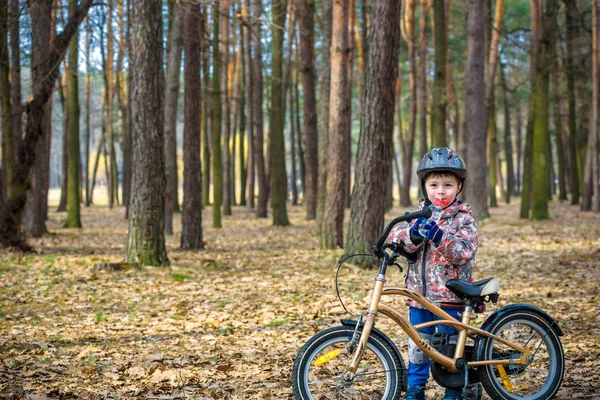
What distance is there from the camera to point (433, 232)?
12.9 feet

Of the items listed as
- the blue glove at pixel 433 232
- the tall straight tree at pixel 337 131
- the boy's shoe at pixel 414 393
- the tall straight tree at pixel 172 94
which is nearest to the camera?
the blue glove at pixel 433 232

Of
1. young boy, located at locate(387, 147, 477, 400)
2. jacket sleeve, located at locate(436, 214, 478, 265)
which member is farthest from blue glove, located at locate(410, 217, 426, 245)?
jacket sleeve, located at locate(436, 214, 478, 265)

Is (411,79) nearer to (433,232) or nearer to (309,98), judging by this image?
(309,98)

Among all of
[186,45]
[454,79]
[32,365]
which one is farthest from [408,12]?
[32,365]

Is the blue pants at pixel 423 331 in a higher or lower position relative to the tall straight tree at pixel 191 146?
lower

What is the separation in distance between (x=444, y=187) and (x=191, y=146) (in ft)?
35.6

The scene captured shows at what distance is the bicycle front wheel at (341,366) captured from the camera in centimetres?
384

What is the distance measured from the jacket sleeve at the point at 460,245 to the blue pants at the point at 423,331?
361 millimetres

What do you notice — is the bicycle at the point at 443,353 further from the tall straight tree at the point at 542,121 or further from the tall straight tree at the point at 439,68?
the tall straight tree at the point at 542,121

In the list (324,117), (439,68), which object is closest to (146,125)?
(324,117)

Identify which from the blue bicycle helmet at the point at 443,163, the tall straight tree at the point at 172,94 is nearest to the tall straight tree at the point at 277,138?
the tall straight tree at the point at 172,94

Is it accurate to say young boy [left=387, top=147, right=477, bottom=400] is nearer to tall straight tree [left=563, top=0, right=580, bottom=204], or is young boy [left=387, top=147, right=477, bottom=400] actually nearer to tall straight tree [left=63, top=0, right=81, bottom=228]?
tall straight tree [left=63, top=0, right=81, bottom=228]

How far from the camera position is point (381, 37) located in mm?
10797

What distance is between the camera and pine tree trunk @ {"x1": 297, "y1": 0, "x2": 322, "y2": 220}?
19.2 metres
